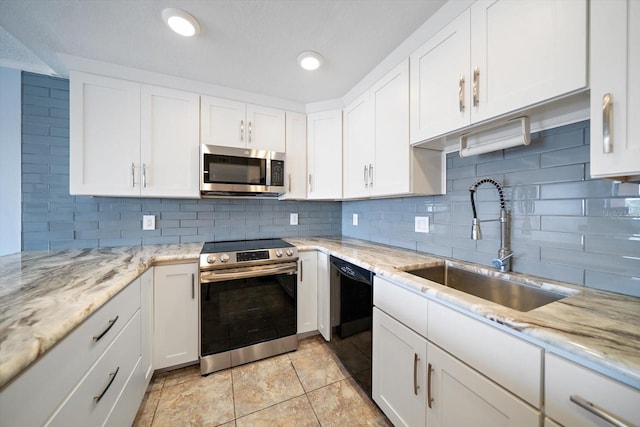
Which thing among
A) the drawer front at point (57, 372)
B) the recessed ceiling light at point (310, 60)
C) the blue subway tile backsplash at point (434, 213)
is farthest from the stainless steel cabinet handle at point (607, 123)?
the drawer front at point (57, 372)

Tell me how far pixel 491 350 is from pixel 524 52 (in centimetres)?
116

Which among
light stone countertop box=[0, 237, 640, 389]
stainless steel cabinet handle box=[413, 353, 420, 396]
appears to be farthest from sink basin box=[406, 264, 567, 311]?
stainless steel cabinet handle box=[413, 353, 420, 396]

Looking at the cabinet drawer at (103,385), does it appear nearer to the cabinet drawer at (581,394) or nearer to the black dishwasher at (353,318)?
the black dishwasher at (353,318)

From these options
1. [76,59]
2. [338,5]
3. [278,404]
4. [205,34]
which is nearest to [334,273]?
[278,404]

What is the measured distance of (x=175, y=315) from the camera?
166 cm

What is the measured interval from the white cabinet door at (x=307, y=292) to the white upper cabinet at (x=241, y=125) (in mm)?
1106

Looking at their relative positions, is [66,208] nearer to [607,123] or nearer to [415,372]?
[415,372]

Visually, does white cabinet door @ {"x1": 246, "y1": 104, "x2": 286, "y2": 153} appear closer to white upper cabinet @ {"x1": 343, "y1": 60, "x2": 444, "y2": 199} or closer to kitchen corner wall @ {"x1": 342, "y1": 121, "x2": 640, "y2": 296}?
white upper cabinet @ {"x1": 343, "y1": 60, "x2": 444, "y2": 199}

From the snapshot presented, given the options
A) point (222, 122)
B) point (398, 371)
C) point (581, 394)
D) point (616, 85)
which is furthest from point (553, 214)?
point (222, 122)

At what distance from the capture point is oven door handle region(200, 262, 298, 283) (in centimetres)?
167

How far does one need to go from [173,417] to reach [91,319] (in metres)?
0.94

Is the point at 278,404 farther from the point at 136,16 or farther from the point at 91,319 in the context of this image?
the point at 136,16

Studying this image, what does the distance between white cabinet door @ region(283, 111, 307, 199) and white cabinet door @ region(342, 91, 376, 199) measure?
431mm

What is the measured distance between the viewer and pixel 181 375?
171 centimetres
